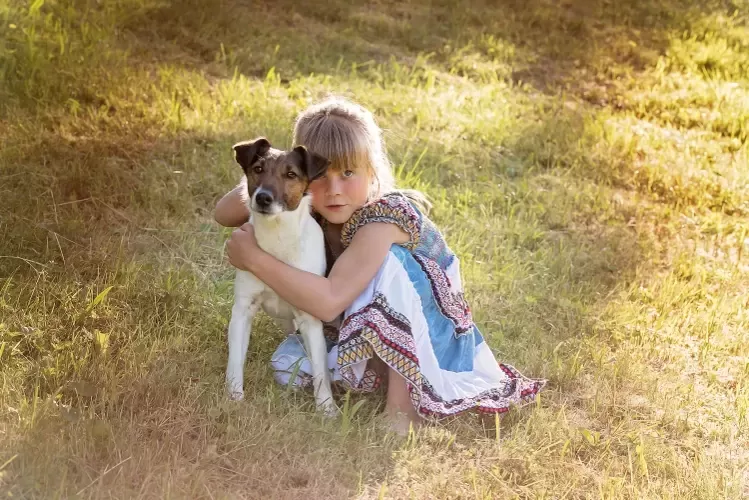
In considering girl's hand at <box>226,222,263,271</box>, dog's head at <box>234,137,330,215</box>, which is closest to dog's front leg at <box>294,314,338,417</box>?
girl's hand at <box>226,222,263,271</box>

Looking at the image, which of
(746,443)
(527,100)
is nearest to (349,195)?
(746,443)

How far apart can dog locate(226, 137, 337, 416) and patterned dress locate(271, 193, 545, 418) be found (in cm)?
14

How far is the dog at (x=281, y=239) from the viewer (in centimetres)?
352

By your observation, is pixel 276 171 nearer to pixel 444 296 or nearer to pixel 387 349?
pixel 387 349

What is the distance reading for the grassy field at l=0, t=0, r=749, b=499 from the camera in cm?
355

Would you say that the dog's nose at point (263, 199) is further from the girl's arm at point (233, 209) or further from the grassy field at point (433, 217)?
the grassy field at point (433, 217)

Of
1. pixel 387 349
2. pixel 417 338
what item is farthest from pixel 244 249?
pixel 417 338

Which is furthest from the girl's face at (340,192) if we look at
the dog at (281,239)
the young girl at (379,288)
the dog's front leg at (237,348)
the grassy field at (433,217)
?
the grassy field at (433,217)

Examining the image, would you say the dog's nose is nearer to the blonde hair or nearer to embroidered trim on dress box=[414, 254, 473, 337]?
the blonde hair

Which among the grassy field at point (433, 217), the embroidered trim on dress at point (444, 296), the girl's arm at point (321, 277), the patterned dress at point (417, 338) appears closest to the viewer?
the grassy field at point (433, 217)

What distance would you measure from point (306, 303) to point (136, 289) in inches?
49.2

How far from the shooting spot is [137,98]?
6.80 metres

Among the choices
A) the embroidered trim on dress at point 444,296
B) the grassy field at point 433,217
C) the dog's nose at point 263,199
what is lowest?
the grassy field at point 433,217

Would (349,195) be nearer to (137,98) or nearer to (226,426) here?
(226,426)
